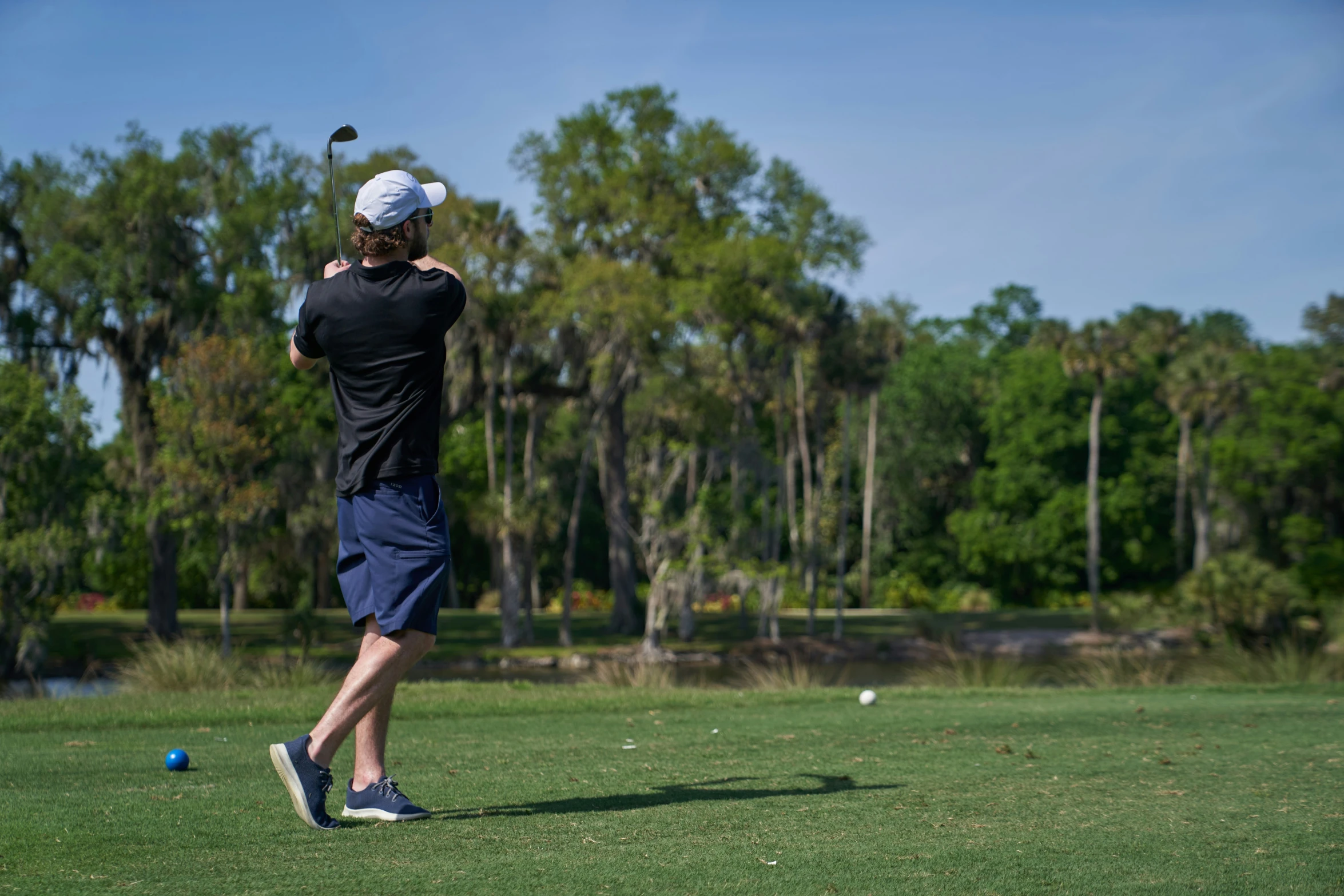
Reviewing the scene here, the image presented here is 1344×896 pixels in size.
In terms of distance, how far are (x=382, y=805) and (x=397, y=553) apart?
82 centimetres

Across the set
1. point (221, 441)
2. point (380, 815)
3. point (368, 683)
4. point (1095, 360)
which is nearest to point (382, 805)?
point (380, 815)

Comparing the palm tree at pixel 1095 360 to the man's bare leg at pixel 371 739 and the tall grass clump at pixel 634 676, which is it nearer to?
the tall grass clump at pixel 634 676

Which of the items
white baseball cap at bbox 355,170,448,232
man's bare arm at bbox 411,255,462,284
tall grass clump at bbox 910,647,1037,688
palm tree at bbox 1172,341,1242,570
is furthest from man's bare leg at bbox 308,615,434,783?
palm tree at bbox 1172,341,1242,570

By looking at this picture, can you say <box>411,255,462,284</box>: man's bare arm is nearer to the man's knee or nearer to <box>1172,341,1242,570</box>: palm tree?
the man's knee

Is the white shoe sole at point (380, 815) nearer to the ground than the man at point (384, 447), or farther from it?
nearer to the ground

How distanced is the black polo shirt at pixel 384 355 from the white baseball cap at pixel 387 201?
0.15 metres

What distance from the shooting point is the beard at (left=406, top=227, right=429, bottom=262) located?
4.18 meters

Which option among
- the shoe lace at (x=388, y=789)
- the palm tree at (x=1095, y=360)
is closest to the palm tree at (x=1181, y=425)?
the palm tree at (x=1095, y=360)

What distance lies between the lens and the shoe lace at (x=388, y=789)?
394 cm

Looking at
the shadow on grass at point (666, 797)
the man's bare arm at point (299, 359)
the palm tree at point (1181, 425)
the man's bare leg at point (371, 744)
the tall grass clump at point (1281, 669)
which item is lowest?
the tall grass clump at point (1281, 669)

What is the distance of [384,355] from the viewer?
404 cm

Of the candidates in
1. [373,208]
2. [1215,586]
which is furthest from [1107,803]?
[1215,586]

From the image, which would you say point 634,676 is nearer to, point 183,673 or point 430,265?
point 183,673

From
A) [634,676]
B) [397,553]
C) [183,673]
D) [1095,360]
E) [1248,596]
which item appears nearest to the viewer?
[397,553]
